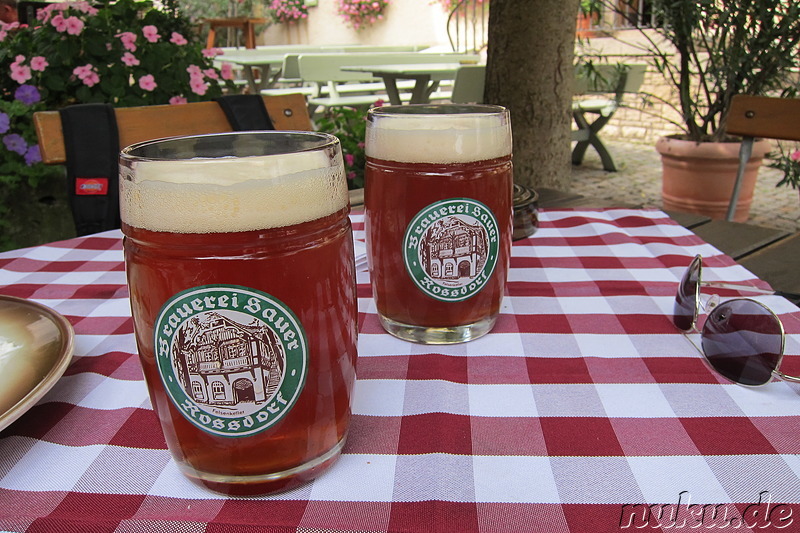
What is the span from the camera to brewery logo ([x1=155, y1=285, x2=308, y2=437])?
0.44 m

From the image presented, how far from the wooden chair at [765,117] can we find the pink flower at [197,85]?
198 centimetres

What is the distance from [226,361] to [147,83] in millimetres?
2354

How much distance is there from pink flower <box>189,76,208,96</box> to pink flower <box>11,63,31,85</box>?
588 mm

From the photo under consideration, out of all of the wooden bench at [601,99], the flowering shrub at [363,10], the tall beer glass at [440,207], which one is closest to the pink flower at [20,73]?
the tall beer glass at [440,207]

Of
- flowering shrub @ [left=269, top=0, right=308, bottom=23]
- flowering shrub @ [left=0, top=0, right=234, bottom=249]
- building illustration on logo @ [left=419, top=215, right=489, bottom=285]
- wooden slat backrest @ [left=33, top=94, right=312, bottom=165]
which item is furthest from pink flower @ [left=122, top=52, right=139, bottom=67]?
flowering shrub @ [left=269, top=0, right=308, bottom=23]

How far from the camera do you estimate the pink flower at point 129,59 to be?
247cm

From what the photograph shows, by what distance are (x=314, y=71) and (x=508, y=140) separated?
5.08m

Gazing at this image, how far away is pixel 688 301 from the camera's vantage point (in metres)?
0.75

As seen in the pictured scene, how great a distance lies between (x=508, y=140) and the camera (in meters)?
0.69


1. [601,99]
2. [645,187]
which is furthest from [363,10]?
[645,187]

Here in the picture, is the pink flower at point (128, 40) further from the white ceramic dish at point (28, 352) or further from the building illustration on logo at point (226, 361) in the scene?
the building illustration on logo at point (226, 361)

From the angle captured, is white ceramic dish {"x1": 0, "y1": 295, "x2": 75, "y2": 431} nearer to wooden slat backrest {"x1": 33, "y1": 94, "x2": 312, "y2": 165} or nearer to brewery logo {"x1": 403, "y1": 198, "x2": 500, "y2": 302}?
brewery logo {"x1": 403, "y1": 198, "x2": 500, "y2": 302}

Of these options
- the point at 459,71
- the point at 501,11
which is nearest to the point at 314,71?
the point at 459,71

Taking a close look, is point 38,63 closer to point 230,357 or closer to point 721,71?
point 230,357
